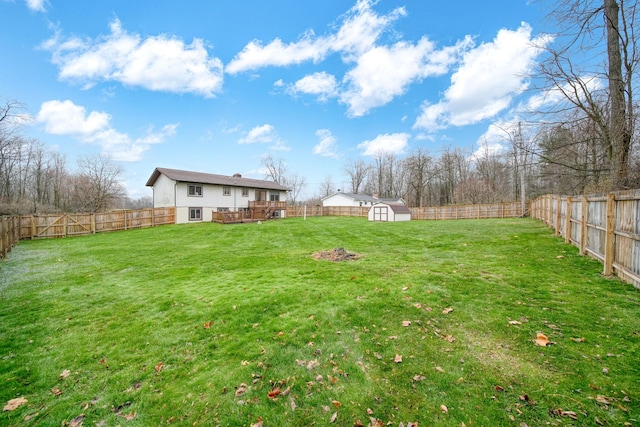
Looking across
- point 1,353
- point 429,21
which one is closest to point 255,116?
point 429,21

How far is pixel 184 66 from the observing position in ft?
49.9

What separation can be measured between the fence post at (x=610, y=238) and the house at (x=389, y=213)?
19.3 m

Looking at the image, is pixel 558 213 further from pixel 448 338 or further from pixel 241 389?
pixel 241 389

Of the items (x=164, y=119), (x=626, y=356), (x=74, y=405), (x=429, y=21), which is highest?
(x=429, y=21)

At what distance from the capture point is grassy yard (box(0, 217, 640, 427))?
2.55 m

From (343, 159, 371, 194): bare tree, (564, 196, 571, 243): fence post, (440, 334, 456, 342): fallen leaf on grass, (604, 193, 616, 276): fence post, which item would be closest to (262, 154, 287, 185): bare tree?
(343, 159, 371, 194): bare tree

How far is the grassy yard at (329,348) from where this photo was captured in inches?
101

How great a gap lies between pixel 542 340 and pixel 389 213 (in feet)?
72.5

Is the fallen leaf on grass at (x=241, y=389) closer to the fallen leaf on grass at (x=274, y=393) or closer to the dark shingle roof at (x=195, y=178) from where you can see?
the fallen leaf on grass at (x=274, y=393)

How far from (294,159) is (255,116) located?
2079cm

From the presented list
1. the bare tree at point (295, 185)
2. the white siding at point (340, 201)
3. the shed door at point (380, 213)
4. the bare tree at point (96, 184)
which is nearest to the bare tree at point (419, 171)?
the white siding at point (340, 201)

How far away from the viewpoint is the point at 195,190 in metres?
25.2

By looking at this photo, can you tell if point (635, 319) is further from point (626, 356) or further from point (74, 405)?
point (74, 405)

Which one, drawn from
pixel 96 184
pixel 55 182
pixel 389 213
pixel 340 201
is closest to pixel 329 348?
pixel 389 213
